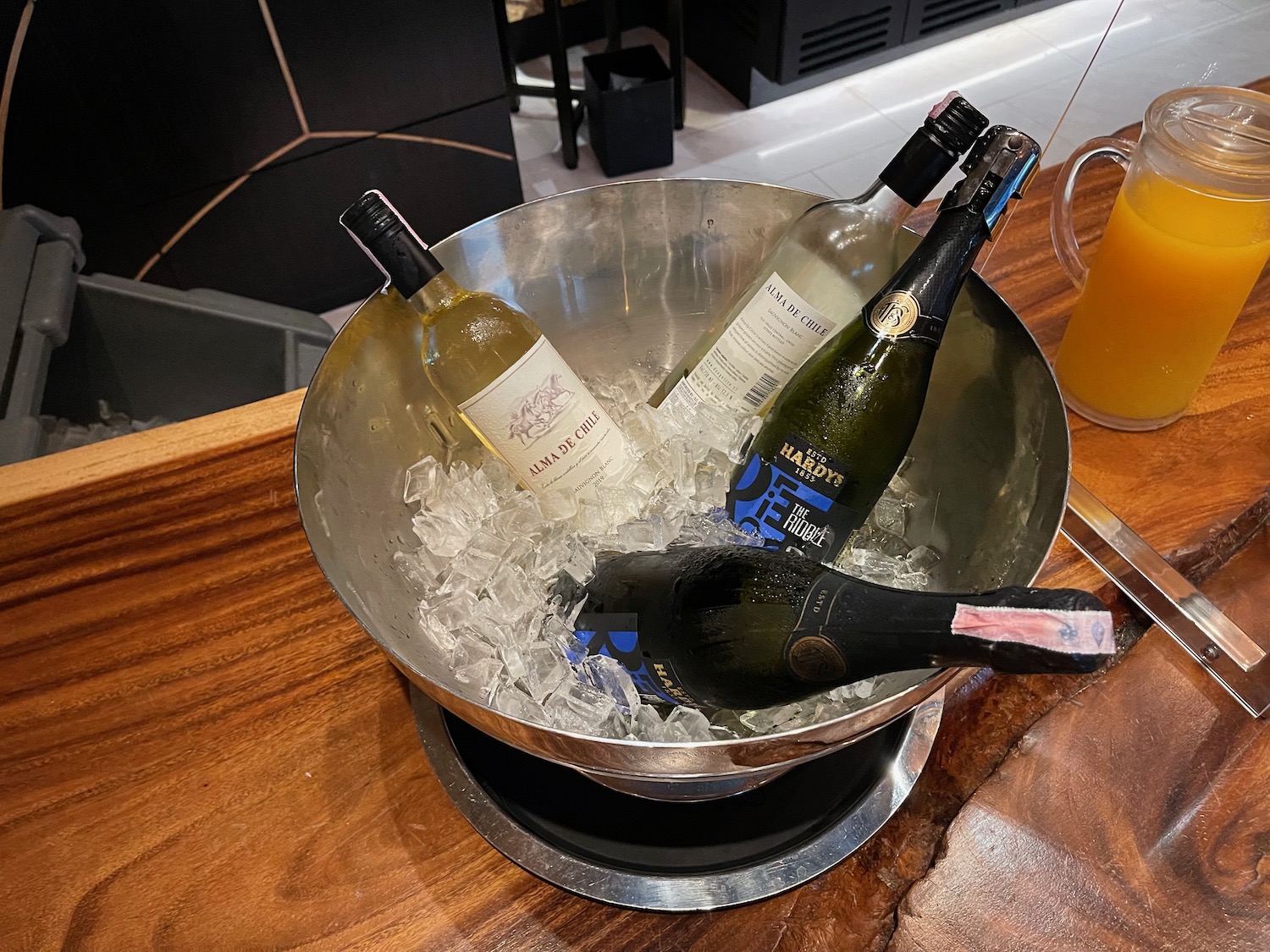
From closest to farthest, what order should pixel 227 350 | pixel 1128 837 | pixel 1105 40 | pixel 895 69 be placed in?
pixel 1128 837 → pixel 1105 40 → pixel 227 350 → pixel 895 69

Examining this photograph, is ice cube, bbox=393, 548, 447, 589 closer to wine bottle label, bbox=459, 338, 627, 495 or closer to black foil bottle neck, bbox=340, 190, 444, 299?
wine bottle label, bbox=459, 338, 627, 495

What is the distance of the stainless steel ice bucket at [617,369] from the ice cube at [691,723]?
0.06 m

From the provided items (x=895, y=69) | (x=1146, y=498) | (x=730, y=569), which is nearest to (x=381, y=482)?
(x=730, y=569)

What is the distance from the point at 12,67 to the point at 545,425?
1840mm

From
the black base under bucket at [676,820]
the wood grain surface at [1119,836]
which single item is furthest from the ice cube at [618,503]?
the wood grain surface at [1119,836]

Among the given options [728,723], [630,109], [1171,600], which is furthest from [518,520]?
[630,109]

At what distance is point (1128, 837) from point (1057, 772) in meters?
0.06

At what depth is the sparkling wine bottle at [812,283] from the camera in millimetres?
767

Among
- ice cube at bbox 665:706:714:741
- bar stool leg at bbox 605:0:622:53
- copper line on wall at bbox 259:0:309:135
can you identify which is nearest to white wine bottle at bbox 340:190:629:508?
ice cube at bbox 665:706:714:741

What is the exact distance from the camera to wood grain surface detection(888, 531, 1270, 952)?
63cm

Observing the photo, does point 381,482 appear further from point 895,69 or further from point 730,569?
point 895,69

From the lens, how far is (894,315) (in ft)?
2.62

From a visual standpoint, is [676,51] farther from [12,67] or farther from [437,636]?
[437,636]

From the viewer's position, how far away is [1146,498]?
881 mm
